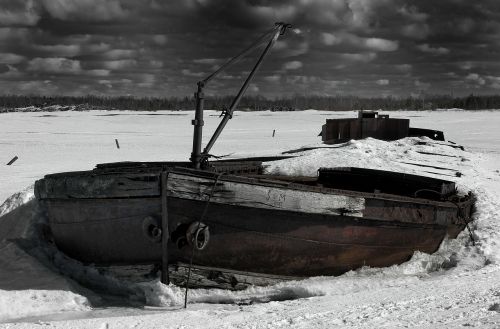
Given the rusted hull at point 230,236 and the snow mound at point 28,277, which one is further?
the rusted hull at point 230,236

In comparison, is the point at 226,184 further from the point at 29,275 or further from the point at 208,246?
the point at 29,275

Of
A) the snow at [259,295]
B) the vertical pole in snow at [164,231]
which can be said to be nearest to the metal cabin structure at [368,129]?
the snow at [259,295]

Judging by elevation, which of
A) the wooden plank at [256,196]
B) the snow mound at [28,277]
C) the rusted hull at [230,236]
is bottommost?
the snow mound at [28,277]

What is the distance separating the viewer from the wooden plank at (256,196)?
512 cm

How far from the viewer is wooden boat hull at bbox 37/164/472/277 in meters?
5.17

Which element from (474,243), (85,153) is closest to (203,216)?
(474,243)

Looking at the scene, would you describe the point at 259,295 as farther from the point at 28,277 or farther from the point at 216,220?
the point at 28,277

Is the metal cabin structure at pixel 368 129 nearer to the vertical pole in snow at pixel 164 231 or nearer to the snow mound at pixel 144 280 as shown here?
the snow mound at pixel 144 280

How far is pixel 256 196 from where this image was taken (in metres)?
5.26

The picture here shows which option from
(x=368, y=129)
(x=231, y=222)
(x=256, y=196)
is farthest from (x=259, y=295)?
(x=368, y=129)

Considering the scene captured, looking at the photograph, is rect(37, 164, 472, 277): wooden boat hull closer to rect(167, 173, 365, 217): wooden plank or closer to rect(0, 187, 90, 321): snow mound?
rect(167, 173, 365, 217): wooden plank

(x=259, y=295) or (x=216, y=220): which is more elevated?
(x=216, y=220)

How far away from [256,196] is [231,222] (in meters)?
0.36

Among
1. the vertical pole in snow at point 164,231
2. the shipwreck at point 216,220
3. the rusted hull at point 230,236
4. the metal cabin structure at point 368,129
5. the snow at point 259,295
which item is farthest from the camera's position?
the metal cabin structure at point 368,129
